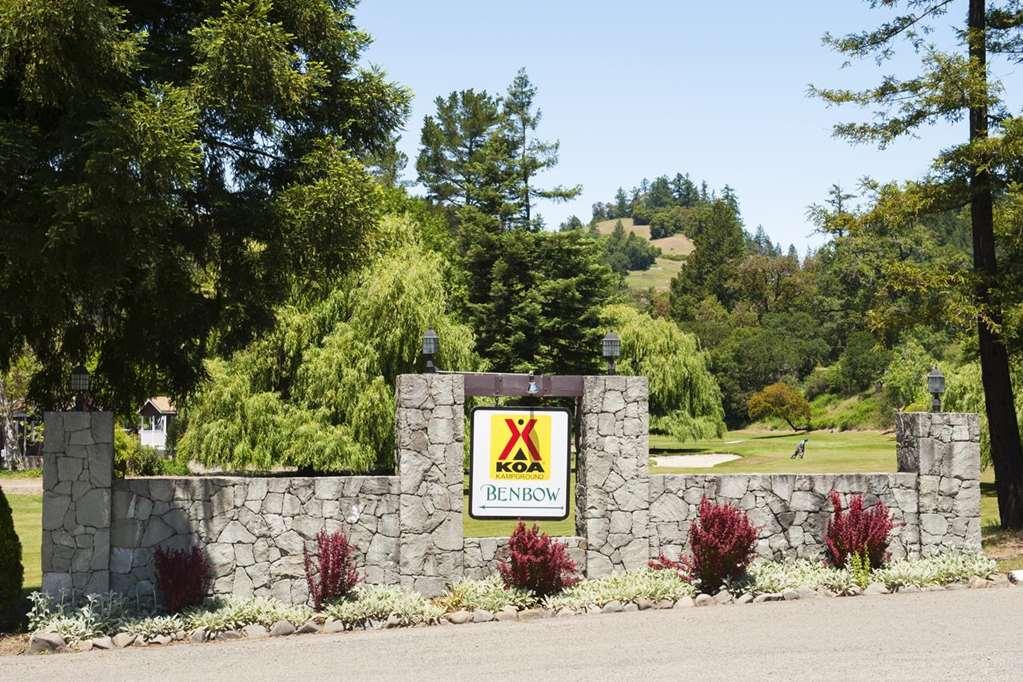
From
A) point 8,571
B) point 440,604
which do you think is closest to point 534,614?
point 440,604

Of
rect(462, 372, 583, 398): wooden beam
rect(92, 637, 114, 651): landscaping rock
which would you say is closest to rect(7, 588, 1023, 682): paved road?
rect(92, 637, 114, 651): landscaping rock

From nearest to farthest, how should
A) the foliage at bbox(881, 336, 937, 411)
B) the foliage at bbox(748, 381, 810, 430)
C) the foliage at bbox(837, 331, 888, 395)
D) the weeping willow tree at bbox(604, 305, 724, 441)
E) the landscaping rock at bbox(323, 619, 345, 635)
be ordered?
the landscaping rock at bbox(323, 619, 345, 635)
the weeping willow tree at bbox(604, 305, 724, 441)
the foliage at bbox(881, 336, 937, 411)
the foliage at bbox(748, 381, 810, 430)
the foliage at bbox(837, 331, 888, 395)

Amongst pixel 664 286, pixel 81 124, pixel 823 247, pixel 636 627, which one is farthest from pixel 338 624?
pixel 664 286

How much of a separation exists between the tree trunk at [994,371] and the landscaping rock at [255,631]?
40.0 feet

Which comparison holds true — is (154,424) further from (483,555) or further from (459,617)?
(459,617)

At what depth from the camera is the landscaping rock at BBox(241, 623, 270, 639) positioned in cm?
1241

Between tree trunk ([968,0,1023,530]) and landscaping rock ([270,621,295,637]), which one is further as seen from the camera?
tree trunk ([968,0,1023,530])

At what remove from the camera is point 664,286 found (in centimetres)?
18200

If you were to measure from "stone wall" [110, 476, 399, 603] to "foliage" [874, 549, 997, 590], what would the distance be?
6.34 metres

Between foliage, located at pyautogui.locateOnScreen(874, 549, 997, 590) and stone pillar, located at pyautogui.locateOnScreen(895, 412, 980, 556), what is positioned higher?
stone pillar, located at pyautogui.locateOnScreen(895, 412, 980, 556)

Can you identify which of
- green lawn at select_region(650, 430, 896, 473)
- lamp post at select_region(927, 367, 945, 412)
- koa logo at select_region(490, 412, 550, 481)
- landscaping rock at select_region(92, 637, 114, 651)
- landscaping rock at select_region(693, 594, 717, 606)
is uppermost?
lamp post at select_region(927, 367, 945, 412)

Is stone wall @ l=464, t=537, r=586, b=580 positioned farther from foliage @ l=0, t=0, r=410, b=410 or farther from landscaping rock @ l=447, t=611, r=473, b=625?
foliage @ l=0, t=0, r=410, b=410

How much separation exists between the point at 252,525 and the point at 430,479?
2215 millimetres

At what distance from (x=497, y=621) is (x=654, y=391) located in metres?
38.7
